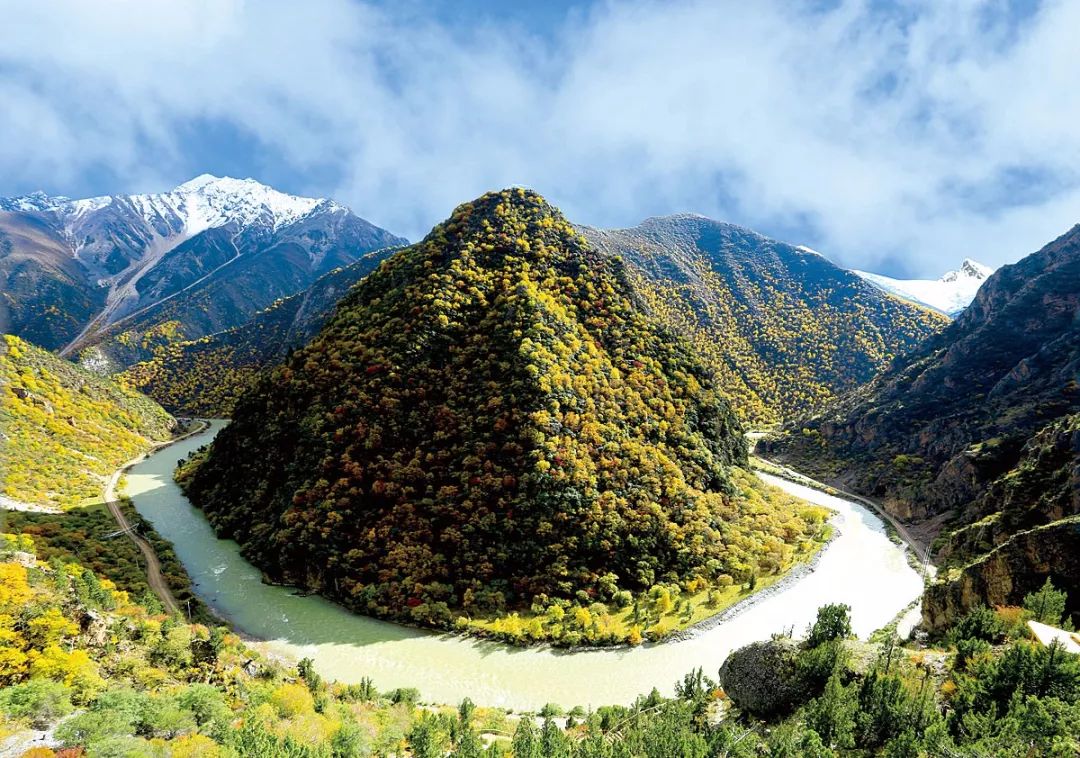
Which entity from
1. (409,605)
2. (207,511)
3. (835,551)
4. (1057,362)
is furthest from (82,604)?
(1057,362)

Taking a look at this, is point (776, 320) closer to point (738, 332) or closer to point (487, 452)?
point (738, 332)

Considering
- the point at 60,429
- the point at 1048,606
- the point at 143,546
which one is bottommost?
the point at 143,546

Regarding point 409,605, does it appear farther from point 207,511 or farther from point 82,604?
point 207,511

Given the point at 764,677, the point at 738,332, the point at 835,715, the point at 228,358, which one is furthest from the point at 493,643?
the point at 228,358

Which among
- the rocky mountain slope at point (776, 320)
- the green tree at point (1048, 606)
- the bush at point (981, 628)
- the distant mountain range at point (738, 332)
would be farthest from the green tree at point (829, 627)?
the rocky mountain slope at point (776, 320)

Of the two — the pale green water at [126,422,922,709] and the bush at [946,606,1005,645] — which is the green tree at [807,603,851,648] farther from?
the pale green water at [126,422,922,709]

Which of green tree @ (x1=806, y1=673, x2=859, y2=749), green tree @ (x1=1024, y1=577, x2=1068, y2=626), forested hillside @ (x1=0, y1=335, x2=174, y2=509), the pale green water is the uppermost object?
forested hillside @ (x1=0, y1=335, x2=174, y2=509)

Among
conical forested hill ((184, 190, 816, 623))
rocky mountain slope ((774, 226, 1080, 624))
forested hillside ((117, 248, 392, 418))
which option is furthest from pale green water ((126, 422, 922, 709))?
forested hillside ((117, 248, 392, 418))
